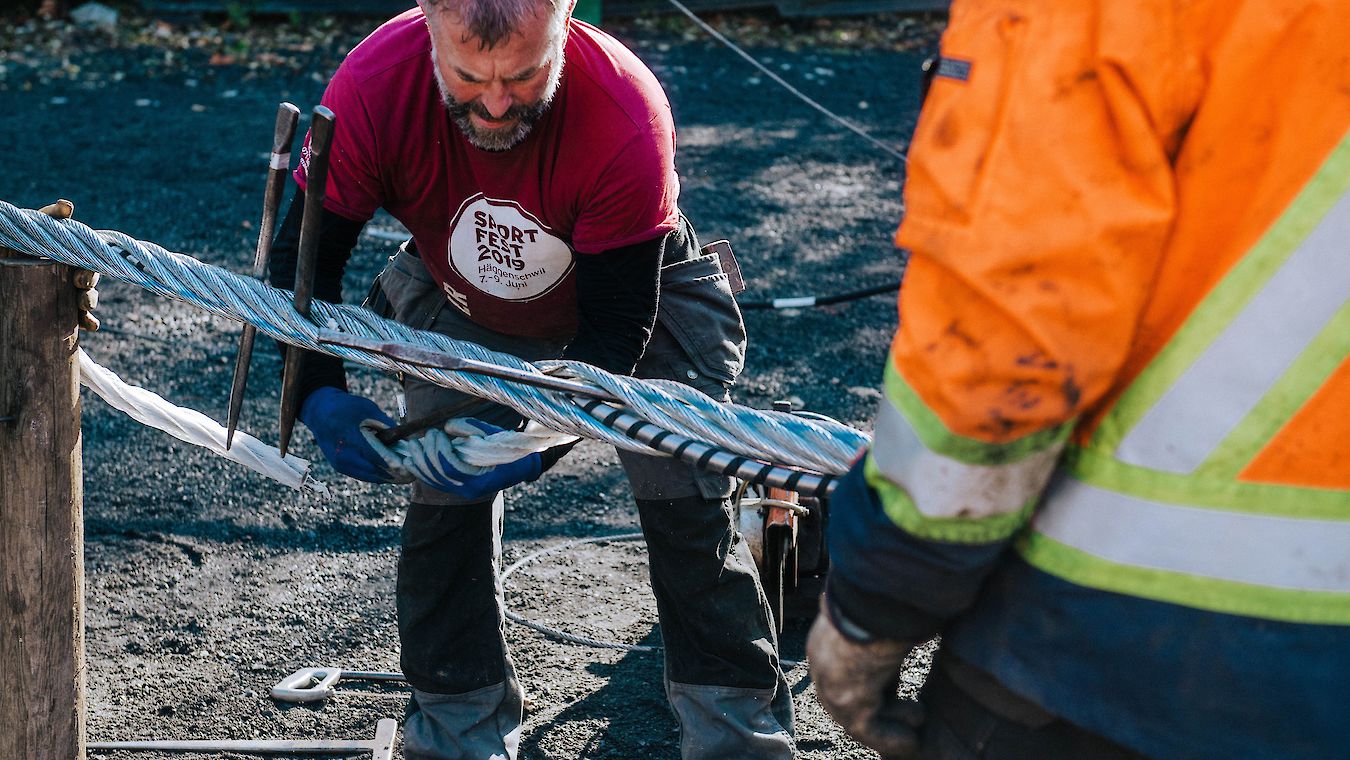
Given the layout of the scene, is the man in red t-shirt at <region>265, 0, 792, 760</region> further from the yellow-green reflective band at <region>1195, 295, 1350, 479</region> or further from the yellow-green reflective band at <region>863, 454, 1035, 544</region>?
the yellow-green reflective band at <region>1195, 295, 1350, 479</region>

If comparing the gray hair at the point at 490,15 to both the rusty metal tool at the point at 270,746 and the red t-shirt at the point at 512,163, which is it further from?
the rusty metal tool at the point at 270,746

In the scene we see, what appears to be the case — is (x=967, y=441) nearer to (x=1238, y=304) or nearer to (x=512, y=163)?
(x=1238, y=304)

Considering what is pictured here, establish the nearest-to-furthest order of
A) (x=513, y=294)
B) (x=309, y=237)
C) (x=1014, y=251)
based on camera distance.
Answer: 1. (x=1014, y=251)
2. (x=309, y=237)
3. (x=513, y=294)

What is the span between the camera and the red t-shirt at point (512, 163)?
7.66 feet

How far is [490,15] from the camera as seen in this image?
2.13 meters

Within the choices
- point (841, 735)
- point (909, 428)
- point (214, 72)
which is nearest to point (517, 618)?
point (841, 735)

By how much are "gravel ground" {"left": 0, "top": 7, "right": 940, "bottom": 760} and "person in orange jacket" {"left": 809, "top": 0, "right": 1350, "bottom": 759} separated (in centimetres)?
157

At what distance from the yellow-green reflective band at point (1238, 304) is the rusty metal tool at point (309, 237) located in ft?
4.19

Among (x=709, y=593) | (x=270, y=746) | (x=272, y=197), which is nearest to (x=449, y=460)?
(x=272, y=197)

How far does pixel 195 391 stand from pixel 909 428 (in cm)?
350

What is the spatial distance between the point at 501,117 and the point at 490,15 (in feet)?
0.60

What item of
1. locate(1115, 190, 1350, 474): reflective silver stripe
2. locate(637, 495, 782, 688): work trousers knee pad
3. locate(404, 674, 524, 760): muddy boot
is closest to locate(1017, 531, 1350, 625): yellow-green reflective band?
locate(1115, 190, 1350, 474): reflective silver stripe

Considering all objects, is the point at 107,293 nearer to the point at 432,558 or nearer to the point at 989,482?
the point at 432,558

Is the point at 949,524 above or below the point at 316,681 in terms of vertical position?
above
